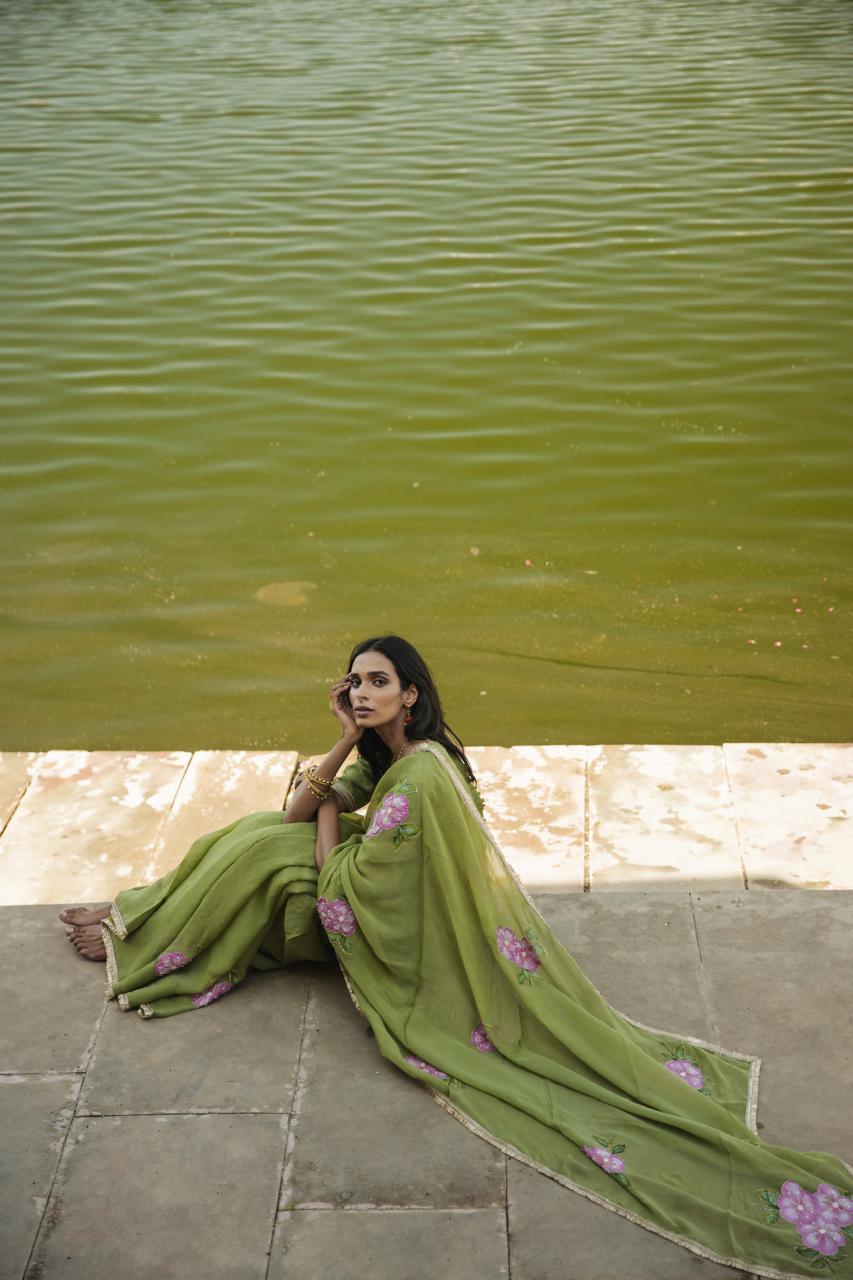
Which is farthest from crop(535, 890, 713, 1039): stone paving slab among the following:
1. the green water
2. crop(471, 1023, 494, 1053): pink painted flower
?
the green water

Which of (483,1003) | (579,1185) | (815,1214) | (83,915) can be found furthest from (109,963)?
(815,1214)

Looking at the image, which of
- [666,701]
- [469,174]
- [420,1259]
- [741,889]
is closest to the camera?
[420,1259]

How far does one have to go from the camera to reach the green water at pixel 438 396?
230 inches

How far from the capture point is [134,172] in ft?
39.2

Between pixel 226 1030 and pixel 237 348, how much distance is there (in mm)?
6222

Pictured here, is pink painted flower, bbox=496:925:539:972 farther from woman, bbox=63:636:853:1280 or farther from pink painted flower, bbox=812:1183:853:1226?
pink painted flower, bbox=812:1183:853:1226

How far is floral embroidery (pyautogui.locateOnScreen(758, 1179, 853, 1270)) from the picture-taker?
276 cm

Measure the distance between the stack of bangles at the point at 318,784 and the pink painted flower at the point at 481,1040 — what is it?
2.27 ft

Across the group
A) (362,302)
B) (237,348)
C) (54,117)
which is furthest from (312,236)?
(54,117)

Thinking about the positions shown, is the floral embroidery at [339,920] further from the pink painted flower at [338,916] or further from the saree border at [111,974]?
the saree border at [111,974]

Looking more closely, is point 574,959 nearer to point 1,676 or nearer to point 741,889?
point 741,889

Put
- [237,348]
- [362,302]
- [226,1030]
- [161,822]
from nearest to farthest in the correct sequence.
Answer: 1. [226,1030]
2. [161,822]
3. [237,348]
4. [362,302]

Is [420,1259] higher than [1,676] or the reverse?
higher

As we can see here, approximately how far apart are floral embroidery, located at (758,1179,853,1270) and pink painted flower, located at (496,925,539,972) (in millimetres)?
693
